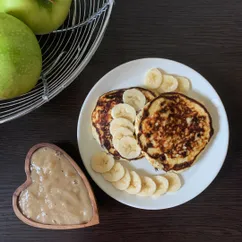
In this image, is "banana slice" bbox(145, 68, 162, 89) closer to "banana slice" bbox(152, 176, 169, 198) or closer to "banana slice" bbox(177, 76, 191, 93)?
"banana slice" bbox(177, 76, 191, 93)

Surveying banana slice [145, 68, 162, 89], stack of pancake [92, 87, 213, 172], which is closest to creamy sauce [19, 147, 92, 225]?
stack of pancake [92, 87, 213, 172]

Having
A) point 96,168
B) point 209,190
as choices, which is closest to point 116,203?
A: point 96,168

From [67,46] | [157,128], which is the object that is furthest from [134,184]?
[67,46]

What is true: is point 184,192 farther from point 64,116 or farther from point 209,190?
point 64,116

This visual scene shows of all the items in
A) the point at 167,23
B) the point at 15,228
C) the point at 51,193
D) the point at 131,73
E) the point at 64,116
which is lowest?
Answer: the point at 15,228

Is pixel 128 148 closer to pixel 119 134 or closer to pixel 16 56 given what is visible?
pixel 119 134

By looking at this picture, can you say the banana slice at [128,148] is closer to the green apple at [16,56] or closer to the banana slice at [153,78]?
the banana slice at [153,78]
